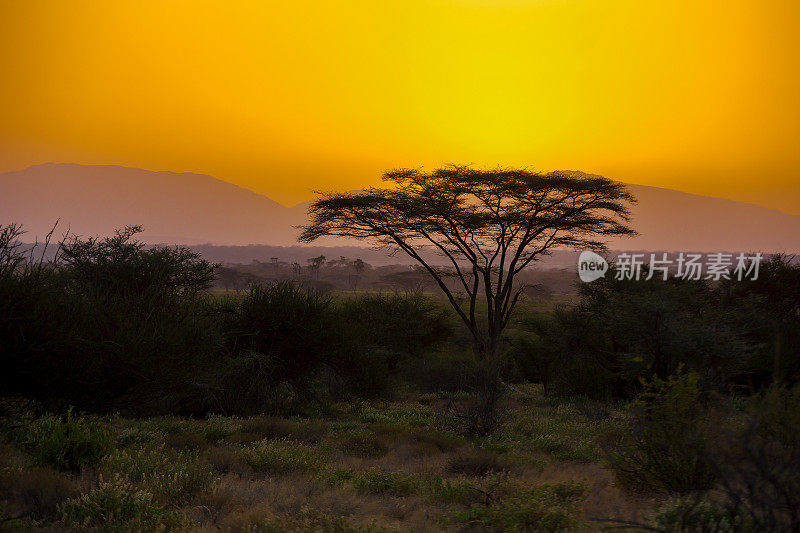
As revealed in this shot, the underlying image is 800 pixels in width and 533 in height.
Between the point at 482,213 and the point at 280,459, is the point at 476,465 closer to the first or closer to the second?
the point at 280,459

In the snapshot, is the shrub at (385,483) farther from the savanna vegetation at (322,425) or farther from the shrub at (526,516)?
the shrub at (526,516)

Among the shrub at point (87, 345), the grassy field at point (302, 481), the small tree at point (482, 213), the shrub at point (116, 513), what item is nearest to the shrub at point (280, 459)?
the grassy field at point (302, 481)

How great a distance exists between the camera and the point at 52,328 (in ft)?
29.5

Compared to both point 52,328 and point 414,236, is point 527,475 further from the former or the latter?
point 414,236

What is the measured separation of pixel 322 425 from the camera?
16016mm

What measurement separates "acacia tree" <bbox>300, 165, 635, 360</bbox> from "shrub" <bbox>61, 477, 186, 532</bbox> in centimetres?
1957

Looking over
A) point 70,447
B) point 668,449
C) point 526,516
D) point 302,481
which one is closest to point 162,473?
point 70,447

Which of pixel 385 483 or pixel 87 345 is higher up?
pixel 87 345

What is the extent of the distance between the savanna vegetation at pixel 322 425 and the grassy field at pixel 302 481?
0.15 ft

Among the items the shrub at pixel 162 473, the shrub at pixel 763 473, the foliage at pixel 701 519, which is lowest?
the shrub at pixel 162 473

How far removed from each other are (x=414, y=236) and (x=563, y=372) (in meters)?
10.4

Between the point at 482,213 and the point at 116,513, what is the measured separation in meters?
22.1

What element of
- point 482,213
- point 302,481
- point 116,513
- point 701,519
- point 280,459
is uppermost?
point 482,213

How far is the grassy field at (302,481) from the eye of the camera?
6.42 m
